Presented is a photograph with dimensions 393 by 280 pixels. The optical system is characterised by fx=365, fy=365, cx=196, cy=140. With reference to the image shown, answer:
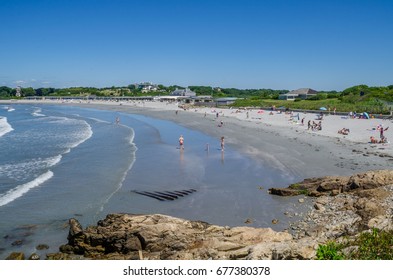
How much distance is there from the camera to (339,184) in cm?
1560

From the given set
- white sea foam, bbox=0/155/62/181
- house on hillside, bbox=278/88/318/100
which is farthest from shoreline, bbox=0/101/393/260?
house on hillside, bbox=278/88/318/100

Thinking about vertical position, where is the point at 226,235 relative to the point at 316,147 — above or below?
above

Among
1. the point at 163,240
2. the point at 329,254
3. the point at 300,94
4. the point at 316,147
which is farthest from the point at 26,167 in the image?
the point at 300,94

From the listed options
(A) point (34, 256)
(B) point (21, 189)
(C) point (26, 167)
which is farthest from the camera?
(C) point (26, 167)

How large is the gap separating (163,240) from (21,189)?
1133 cm

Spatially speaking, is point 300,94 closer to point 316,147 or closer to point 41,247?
point 316,147

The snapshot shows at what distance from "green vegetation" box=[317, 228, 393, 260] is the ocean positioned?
17.5 ft

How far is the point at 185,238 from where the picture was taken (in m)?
10.2

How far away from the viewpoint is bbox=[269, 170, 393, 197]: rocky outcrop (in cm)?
1458

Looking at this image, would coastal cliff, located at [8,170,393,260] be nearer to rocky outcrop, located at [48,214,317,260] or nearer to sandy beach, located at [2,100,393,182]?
rocky outcrop, located at [48,214,317,260]

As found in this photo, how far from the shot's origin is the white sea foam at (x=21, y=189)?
55.2 feet

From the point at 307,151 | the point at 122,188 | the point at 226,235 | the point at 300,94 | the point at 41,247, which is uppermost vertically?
the point at 300,94

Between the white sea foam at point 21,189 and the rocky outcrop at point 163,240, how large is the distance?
644 cm
